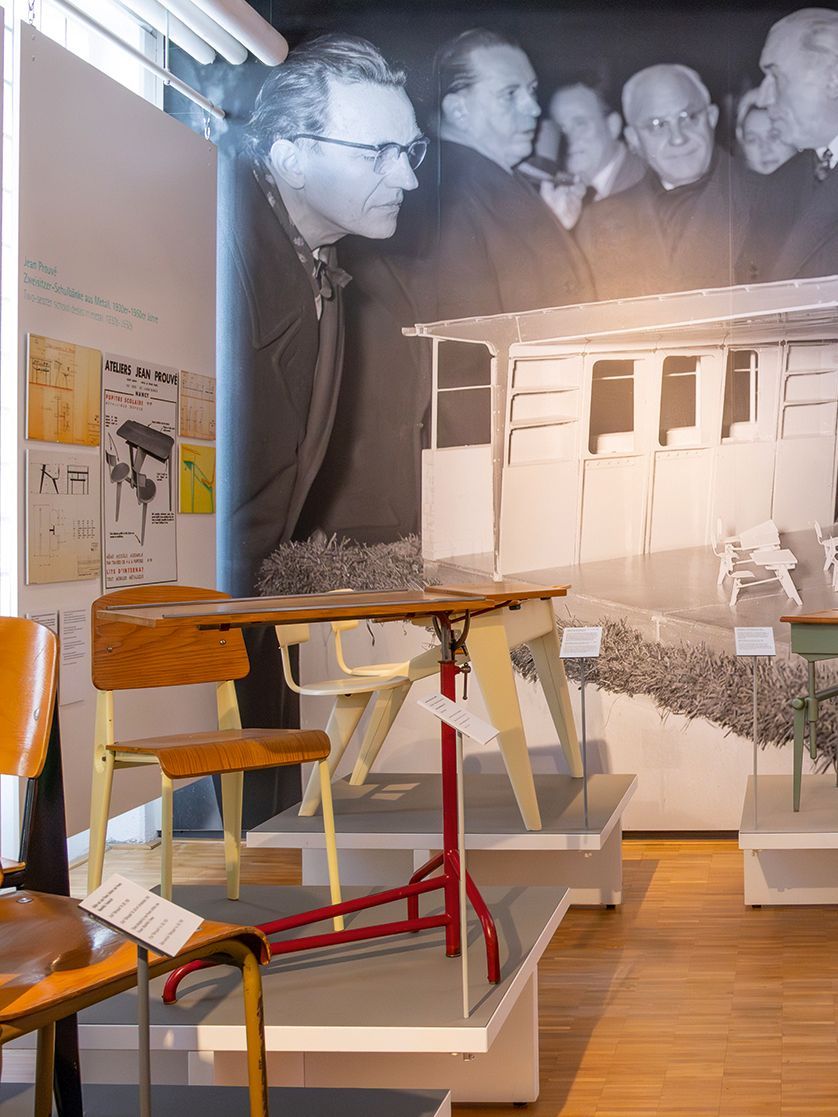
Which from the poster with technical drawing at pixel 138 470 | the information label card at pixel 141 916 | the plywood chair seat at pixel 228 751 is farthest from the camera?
the poster with technical drawing at pixel 138 470

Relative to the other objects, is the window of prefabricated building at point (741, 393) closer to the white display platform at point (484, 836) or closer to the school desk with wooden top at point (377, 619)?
the white display platform at point (484, 836)

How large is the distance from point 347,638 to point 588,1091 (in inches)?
129

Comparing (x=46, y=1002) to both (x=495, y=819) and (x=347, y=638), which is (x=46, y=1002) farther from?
(x=347, y=638)

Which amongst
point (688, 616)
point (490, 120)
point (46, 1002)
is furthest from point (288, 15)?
point (46, 1002)

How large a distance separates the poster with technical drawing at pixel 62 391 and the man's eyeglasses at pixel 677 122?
2.57 m

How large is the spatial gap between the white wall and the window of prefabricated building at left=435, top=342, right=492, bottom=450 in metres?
0.99

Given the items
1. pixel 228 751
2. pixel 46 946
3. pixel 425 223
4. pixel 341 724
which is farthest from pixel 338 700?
pixel 46 946

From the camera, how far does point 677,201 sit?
575cm

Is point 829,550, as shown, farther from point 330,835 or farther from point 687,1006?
point 330,835

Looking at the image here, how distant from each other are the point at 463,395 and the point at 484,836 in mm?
2446

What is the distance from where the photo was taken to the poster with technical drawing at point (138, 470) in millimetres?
4875

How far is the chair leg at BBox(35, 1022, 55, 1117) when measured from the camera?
6.44 feet

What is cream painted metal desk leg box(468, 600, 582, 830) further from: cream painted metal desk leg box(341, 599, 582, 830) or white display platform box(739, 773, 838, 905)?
white display platform box(739, 773, 838, 905)

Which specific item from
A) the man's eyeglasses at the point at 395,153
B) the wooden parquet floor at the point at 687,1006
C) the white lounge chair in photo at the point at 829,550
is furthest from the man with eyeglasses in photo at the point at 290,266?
the white lounge chair in photo at the point at 829,550
